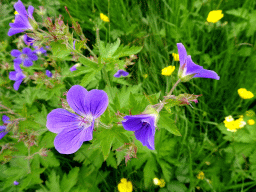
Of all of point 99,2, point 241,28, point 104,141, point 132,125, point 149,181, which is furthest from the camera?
point 99,2

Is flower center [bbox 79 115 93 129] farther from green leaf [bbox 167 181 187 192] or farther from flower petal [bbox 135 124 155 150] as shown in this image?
green leaf [bbox 167 181 187 192]

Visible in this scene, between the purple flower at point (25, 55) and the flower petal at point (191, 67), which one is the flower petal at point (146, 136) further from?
the purple flower at point (25, 55)

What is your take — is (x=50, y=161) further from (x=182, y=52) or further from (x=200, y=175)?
(x=182, y=52)

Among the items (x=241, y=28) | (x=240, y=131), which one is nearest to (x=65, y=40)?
(x=240, y=131)

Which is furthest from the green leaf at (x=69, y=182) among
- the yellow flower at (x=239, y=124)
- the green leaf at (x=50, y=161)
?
the yellow flower at (x=239, y=124)

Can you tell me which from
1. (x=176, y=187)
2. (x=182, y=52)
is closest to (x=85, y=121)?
(x=182, y=52)

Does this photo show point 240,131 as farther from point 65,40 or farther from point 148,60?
point 65,40

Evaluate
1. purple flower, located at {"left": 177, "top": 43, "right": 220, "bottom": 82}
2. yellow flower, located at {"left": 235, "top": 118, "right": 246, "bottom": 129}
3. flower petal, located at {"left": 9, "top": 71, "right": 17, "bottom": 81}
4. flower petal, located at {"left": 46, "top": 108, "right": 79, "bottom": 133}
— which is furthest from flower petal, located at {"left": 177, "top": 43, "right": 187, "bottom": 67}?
flower petal, located at {"left": 9, "top": 71, "right": 17, "bottom": 81}
